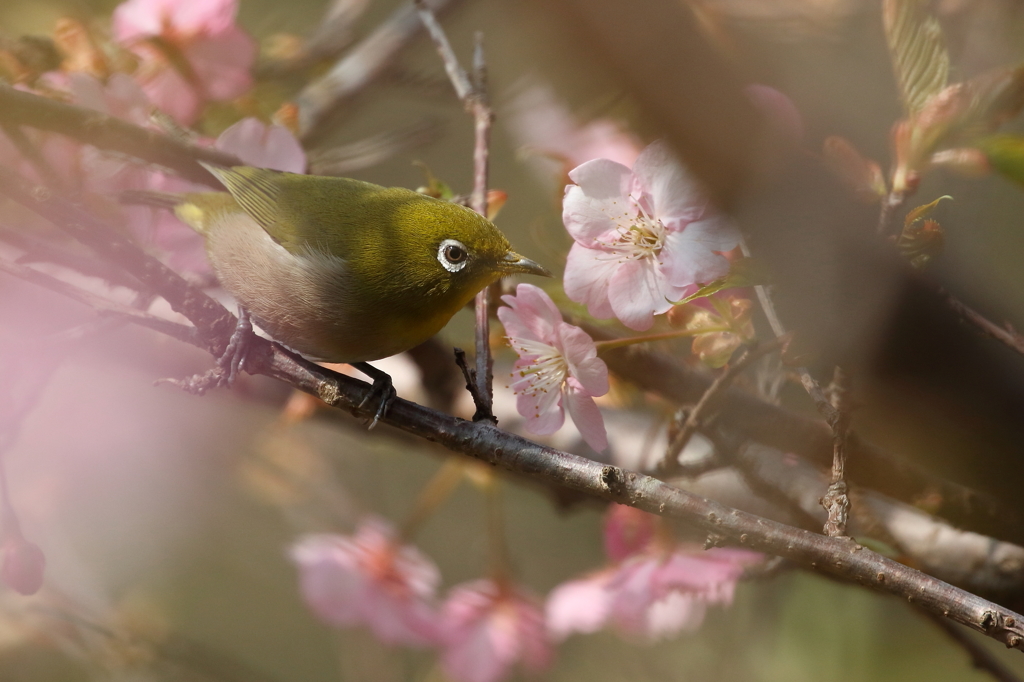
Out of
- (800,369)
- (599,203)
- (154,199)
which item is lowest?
(154,199)

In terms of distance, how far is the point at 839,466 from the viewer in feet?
2.57

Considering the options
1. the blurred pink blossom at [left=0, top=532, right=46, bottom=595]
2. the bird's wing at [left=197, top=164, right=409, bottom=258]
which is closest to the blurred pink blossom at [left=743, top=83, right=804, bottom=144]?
the bird's wing at [left=197, top=164, right=409, bottom=258]

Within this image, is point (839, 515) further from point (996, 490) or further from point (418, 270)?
point (418, 270)

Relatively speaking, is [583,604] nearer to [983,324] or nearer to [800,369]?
[800,369]

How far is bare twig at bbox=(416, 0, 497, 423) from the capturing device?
0.98 meters

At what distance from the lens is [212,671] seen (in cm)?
205

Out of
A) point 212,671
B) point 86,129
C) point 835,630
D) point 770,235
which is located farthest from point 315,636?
point 770,235

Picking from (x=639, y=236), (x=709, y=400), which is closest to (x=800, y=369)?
(x=709, y=400)

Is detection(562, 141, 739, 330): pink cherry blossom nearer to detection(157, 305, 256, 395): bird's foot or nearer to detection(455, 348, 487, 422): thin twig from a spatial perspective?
detection(455, 348, 487, 422): thin twig

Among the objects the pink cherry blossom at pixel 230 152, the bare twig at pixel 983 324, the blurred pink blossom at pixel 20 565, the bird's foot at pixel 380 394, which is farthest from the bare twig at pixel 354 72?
the bare twig at pixel 983 324

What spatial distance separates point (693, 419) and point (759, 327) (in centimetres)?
18

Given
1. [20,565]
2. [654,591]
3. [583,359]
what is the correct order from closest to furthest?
[583,359], [20,565], [654,591]

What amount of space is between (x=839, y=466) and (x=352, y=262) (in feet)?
2.48

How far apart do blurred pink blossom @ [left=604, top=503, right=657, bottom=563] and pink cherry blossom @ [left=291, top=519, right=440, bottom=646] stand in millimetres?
495
